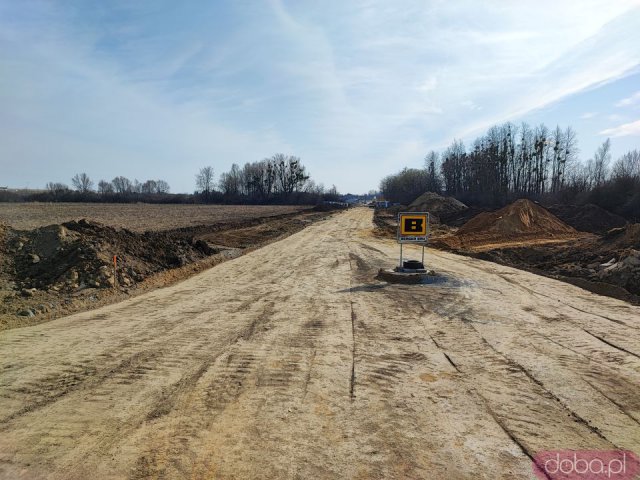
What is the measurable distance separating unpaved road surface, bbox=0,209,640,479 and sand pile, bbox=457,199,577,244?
17298 mm

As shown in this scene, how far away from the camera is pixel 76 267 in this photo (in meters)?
11.9

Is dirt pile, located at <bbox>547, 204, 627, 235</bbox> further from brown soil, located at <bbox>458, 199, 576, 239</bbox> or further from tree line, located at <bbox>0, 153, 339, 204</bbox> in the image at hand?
tree line, located at <bbox>0, 153, 339, 204</bbox>

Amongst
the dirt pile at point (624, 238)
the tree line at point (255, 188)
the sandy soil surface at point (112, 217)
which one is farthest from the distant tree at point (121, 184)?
the dirt pile at point (624, 238)

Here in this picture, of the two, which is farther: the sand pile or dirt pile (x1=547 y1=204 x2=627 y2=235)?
dirt pile (x1=547 y1=204 x2=627 y2=235)

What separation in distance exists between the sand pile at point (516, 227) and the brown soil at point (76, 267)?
58.3ft

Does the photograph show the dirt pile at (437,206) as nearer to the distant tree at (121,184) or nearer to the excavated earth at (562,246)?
the excavated earth at (562,246)

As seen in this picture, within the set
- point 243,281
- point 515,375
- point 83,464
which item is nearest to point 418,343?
point 515,375

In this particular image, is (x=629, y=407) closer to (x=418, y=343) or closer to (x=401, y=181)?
(x=418, y=343)

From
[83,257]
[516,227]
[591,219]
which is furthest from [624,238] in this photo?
[83,257]

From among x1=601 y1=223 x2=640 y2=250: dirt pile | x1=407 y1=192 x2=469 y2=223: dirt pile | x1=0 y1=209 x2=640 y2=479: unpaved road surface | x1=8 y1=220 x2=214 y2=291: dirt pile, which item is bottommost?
x1=0 y1=209 x2=640 y2=479: unpaved road surface

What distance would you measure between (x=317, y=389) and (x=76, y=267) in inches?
379

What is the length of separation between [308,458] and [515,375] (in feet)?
10.8

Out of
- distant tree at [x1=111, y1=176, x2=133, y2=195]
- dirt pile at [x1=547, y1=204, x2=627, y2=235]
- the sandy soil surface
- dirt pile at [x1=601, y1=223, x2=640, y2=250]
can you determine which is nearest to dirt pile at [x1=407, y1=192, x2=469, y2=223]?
dirt pile at [x1=547, y1=204, x2=627, y2=235]

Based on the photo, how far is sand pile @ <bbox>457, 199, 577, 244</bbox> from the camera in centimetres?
2627
